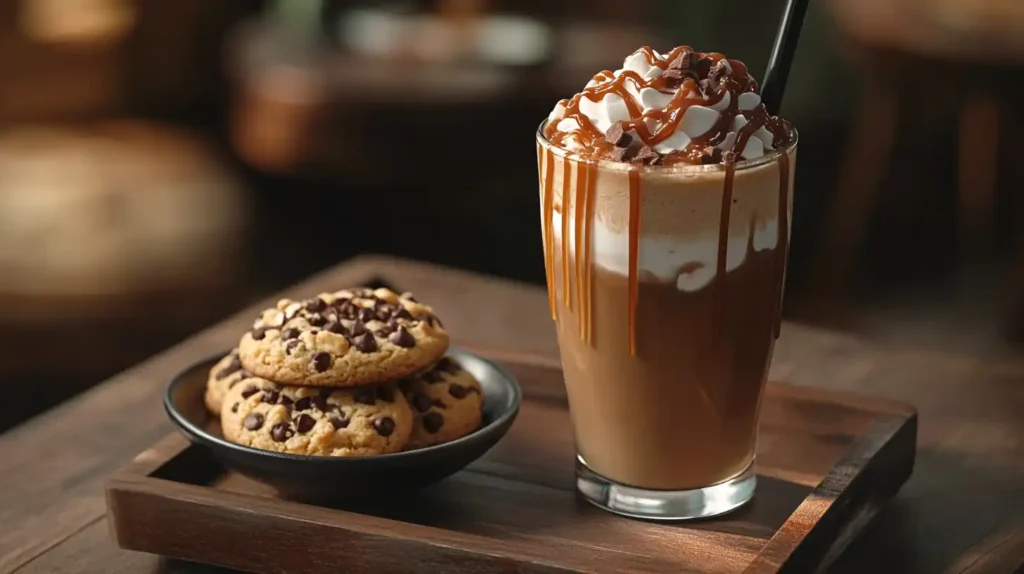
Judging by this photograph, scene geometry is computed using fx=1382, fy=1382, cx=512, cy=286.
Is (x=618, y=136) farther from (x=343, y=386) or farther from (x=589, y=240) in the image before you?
(x=343, y=386)

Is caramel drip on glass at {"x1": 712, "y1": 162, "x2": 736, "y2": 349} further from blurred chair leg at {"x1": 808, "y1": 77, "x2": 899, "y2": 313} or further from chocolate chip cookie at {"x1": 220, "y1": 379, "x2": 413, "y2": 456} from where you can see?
blurred chair leg at {"x1": 808, "y1": 77, "x2": 899, "y2": 313}

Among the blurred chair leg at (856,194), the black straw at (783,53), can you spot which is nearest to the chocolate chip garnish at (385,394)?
the black straw at (783,53)

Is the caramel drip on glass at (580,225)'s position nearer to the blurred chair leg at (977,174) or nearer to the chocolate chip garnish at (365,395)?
the chocolate chip garnish at (365,395)

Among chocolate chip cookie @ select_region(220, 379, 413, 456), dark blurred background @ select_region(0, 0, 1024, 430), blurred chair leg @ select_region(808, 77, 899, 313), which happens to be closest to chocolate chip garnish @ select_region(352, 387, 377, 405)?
chocolate chip cookie @ select_region(220, 379, 413, 456)

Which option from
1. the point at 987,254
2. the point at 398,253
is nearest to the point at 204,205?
the point at 398,253

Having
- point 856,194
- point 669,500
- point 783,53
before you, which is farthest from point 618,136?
point 856,194

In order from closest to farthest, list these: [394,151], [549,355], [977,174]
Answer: [549,355], [394,151], [977,174]
